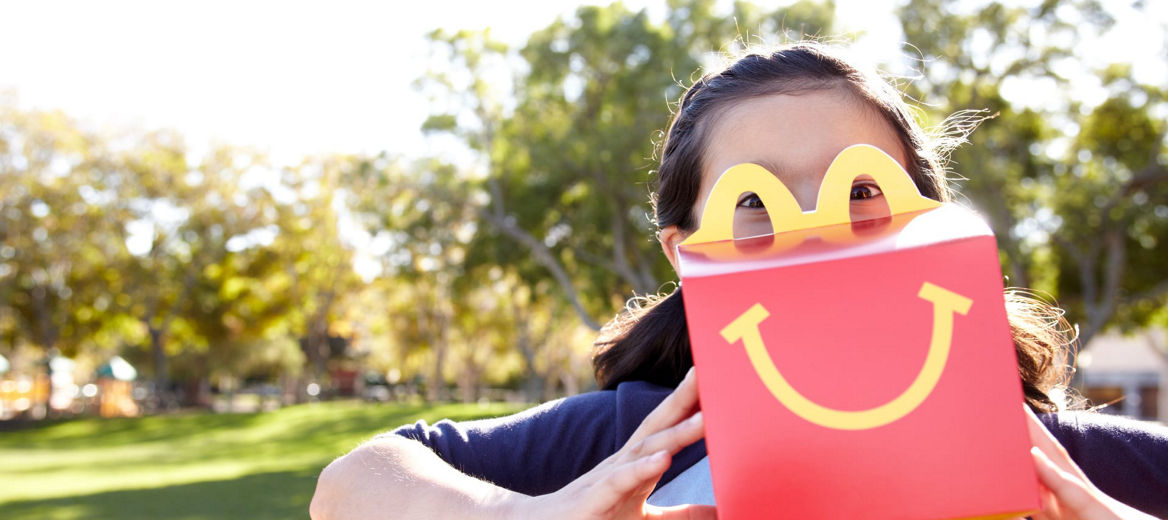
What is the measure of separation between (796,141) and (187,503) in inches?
457

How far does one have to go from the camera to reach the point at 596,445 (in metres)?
1.55

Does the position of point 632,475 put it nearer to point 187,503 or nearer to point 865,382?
point 865,382

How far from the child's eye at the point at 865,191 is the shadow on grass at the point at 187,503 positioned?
9.85 meters

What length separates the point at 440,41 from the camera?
1938 cm

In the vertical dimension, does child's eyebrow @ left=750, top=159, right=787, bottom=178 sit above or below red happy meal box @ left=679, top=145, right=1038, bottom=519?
above

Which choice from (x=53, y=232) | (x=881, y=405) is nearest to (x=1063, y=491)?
(x=881, y=405)

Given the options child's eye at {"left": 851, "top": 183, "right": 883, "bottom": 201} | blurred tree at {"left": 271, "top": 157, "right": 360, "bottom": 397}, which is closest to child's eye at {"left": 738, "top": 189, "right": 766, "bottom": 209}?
child's eye at {"left": 851, "top": 183, "right": 883, "bottom": 201}

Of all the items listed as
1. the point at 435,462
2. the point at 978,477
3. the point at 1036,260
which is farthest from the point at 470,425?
the point at 1036,260

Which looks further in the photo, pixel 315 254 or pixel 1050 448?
pixel 315 254

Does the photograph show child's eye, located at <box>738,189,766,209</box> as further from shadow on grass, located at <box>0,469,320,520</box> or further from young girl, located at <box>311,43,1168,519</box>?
shadow on grass, located at <box>0,469,320,520</box>

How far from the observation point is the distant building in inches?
1403

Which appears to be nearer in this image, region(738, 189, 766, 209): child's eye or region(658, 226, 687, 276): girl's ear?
region(738, 189, 766, 209): child's eye

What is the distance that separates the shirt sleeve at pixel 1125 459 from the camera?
4.77 ft

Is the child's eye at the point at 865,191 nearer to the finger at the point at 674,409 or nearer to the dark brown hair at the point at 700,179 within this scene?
the dark brown hair at the point at 700,179
